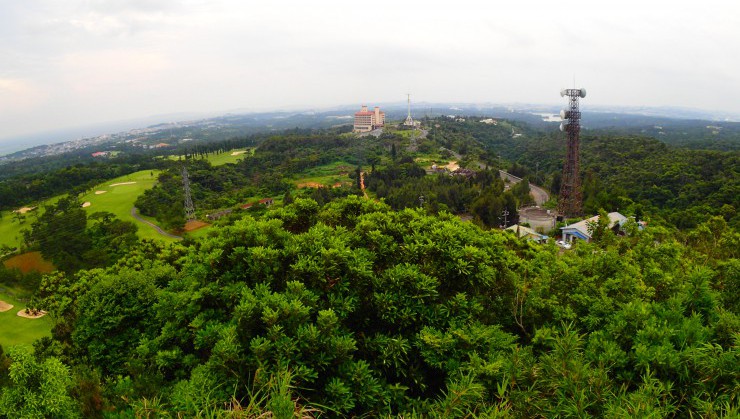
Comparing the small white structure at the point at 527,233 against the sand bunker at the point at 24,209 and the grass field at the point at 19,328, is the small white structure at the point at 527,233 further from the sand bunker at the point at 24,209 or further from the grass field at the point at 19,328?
the sand bunker at the point at 24,209

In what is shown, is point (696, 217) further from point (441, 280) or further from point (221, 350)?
point (221, 350)

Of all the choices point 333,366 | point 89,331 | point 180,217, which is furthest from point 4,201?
point 333,366

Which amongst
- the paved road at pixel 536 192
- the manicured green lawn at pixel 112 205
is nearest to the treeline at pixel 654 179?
the paved road at pixel 536 192

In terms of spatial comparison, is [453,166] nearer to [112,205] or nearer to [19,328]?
[112,205]

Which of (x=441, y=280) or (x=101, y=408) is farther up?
(x=441, y=280)

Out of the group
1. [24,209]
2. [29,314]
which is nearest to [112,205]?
[24,209]
